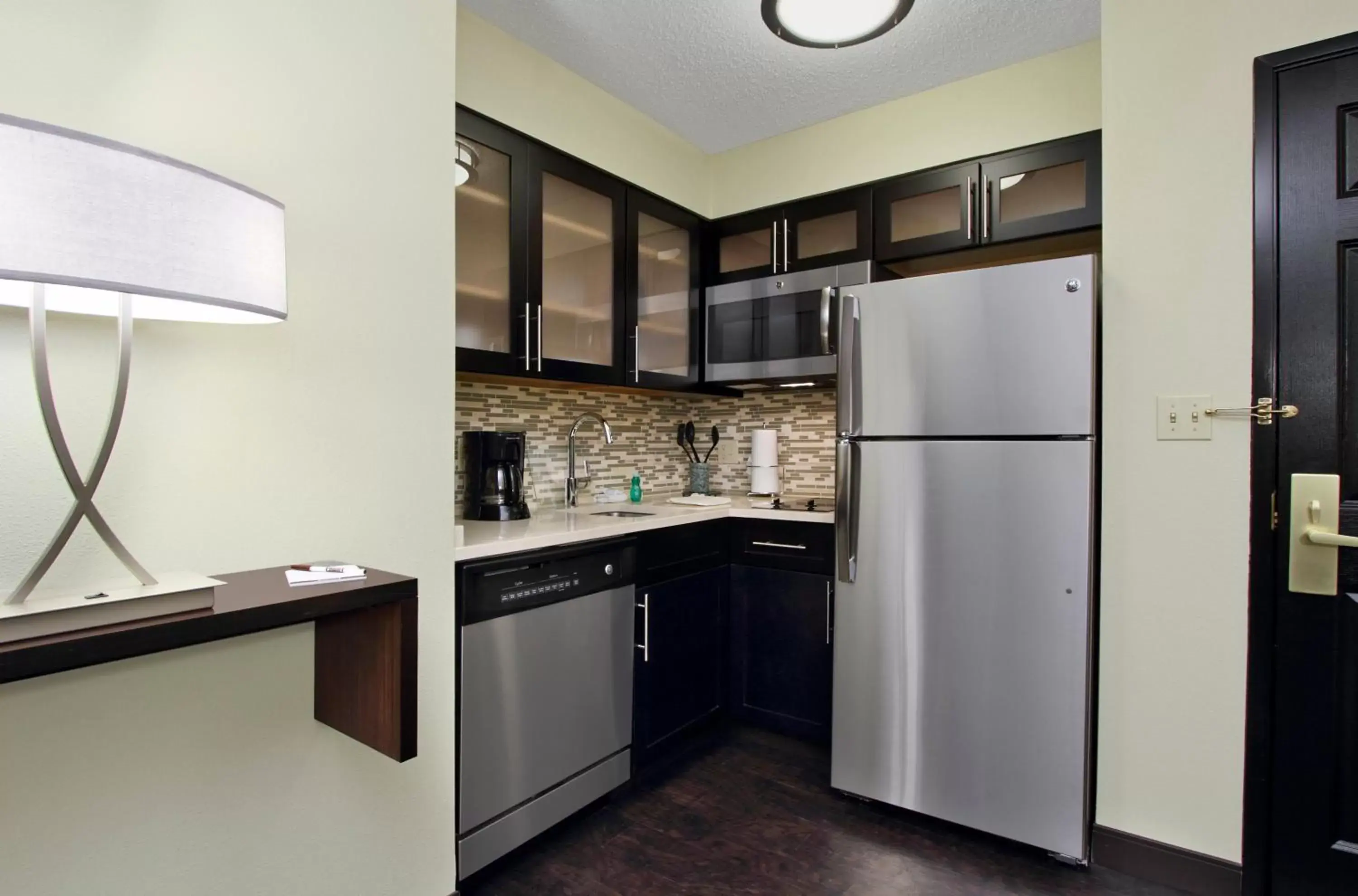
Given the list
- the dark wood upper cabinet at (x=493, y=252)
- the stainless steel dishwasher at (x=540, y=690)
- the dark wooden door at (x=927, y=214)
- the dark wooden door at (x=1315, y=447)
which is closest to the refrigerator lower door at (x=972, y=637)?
the dark wooden door at (x=1315, y=447)

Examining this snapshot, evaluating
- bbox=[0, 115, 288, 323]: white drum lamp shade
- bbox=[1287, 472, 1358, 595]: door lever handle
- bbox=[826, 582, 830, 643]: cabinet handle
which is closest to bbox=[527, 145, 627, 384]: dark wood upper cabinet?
bbox=[826, 582, 830, 643]: cabinet handle

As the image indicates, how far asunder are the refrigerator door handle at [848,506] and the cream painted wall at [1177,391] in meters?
0.66

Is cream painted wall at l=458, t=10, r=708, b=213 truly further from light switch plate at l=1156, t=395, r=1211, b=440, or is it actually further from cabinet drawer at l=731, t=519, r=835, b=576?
light switch plate at l=1156, t=395, r=1211, b=440

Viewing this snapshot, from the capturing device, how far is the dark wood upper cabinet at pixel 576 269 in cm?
221

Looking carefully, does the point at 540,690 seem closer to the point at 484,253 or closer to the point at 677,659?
the point at 677,659

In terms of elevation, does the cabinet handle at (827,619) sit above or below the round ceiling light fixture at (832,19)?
below

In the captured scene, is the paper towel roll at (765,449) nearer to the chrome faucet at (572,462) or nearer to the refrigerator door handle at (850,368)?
the chrome faucet at (572,462)

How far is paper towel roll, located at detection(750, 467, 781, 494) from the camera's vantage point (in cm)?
304

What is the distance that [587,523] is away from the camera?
2156 millimetres

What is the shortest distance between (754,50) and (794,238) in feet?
2.51

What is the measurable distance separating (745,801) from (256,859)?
139 centimetres

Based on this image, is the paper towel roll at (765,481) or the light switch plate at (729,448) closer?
the paper towel roll at (765,481)

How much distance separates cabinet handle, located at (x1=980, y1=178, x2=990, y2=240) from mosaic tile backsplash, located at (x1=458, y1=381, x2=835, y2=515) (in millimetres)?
924

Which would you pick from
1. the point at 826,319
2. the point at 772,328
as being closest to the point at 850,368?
the point at 826,319
